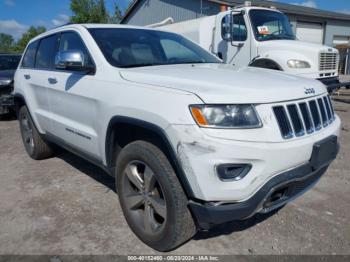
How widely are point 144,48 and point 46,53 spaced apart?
1.60 m

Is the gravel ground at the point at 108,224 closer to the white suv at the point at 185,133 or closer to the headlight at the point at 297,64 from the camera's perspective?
the white suv at the point at 185,133

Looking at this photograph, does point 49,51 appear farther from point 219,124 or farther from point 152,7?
point 152,7

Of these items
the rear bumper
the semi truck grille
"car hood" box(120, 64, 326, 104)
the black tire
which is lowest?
the black tire

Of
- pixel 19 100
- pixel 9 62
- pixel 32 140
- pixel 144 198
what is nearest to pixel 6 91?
pixel 9 62

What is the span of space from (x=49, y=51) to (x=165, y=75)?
2.32 meters

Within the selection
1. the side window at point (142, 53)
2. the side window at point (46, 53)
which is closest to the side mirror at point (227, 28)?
the side window at point (46, 53)

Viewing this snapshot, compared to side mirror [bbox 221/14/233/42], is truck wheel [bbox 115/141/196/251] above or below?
below

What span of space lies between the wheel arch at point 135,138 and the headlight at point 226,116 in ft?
0.93

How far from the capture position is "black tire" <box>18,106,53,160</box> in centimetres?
473

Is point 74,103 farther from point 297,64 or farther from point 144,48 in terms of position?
point 297,64

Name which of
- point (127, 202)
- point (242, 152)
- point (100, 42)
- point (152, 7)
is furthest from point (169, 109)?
point (152, 7)

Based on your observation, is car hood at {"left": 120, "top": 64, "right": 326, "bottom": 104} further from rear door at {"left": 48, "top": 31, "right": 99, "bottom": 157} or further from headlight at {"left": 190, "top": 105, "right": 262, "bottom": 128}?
rear door at {"left": 48, "top": 31, "right": 99, "bottom": 157}

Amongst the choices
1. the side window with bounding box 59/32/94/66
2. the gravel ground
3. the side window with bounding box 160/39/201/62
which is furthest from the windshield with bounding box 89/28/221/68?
the gravel ground

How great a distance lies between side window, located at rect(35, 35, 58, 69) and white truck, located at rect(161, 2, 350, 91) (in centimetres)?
429
